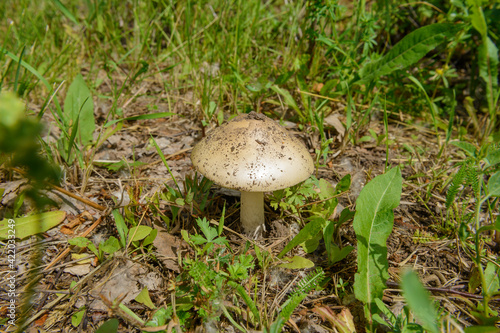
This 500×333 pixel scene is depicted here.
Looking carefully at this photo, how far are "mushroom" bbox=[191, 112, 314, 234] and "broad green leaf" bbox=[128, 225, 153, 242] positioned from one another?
0.56m

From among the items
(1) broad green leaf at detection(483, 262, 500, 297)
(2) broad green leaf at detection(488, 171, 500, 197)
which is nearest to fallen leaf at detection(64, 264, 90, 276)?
(1) broad green leaf at detection(483, 262, 500, 297)

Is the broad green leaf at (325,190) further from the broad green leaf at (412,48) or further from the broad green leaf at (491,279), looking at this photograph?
the broad green leaf at (412,48)

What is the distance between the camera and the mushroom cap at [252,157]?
1870 millimetres

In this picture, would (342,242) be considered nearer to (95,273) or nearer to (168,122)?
(95,273)

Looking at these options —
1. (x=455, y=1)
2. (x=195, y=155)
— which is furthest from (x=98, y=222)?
(x=455, y=1)

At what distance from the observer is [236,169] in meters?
1.88

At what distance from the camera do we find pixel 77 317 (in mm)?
1764

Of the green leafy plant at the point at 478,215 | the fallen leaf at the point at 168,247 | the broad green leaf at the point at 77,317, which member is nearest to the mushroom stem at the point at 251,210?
the fallen leaf at the point at 168,247

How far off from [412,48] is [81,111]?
3.05 metres

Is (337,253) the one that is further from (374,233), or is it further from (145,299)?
(145,299)

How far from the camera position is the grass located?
5.92ft

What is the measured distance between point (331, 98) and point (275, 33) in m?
1.32

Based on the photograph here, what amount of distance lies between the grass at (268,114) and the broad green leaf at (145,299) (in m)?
0.01

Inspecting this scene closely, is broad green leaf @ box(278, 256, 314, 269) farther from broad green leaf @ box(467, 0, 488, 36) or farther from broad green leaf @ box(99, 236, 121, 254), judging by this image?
broad green leaf @ box(467, 0, 488, 36)
